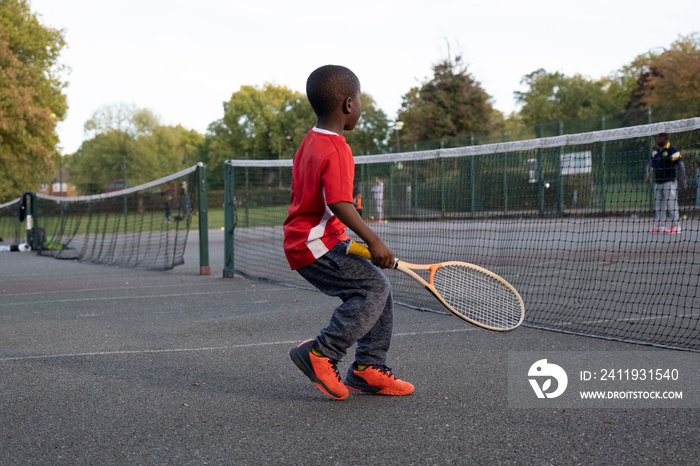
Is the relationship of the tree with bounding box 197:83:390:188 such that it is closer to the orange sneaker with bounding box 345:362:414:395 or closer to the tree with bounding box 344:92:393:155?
the tree with bounding box 344:92:393:155

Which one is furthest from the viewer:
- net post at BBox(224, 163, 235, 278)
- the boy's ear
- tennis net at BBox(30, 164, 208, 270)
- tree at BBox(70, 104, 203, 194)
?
tree at BBox(70, 104, 203, 194)

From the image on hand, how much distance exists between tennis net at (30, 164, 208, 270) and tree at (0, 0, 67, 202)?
9497mm

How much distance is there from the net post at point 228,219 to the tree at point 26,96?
21916 millimetres

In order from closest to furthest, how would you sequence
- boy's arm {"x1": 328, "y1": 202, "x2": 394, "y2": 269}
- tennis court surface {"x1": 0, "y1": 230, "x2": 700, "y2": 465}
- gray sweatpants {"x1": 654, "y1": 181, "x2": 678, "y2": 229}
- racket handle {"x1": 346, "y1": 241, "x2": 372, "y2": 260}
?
tennis court surface {"x1": 0, "y1": 230, "x2": 700, "y2": 465} < boy's arm {"x1": 328, "y1": 202, "x2": 394, "y2": 269} < racket handle {"x1": 346, "y1": 241, "x2": 372, "y2": 260} < gray sweatpants {"x1": 654, "y1": 181, "x2": 678, "y2": 229}

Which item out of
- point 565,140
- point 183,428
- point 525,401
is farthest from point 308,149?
point 565,140

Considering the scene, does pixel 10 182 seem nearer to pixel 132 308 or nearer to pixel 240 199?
pixel 240 199

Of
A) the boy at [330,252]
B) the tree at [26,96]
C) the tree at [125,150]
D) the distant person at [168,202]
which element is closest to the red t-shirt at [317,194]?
the boy at [330,252]

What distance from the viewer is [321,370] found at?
377 cm

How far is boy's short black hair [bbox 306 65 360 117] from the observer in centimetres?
374

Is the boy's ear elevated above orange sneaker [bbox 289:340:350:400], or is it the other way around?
the boy's ear

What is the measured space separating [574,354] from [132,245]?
1635cm

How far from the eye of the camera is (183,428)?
3.46 m

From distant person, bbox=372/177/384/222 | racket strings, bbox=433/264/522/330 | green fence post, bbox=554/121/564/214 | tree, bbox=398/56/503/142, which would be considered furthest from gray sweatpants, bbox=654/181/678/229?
tree, bbox=398/56/503/142

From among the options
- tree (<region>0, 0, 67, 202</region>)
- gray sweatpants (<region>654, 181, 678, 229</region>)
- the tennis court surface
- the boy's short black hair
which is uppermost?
tree (<region>0, 0, 67, 202</region>)
